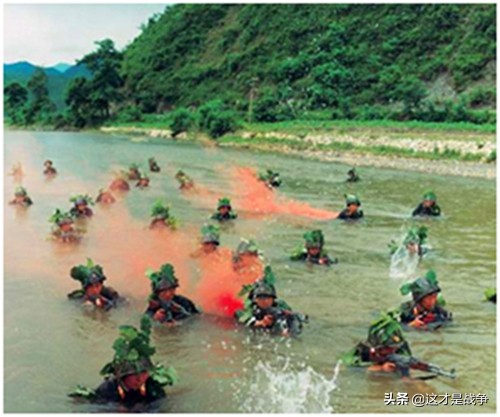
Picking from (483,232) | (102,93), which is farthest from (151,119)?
(483,232)

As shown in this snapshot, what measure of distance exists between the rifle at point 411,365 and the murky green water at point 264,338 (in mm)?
148

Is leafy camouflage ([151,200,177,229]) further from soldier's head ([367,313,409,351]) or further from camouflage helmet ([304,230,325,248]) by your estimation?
soldier's head ([367,313,409,351])

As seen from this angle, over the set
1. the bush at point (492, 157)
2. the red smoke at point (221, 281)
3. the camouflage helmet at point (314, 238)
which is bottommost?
the red smoke at point (221, 281)

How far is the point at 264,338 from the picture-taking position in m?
9.67

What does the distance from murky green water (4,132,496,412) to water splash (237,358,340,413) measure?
0.02 metres

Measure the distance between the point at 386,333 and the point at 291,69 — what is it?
71.4 m

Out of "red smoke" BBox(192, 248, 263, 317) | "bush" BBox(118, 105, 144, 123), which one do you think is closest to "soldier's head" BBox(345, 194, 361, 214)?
"red smoke" BBox(192, 248, 263, 317)

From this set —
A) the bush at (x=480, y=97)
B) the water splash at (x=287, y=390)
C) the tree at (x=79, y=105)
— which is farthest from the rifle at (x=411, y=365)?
the tree at (x=79, y=105)

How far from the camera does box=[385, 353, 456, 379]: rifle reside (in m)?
8.20

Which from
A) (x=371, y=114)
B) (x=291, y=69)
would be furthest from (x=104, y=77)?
(x=371, y=114)

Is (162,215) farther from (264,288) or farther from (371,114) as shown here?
(371,114)

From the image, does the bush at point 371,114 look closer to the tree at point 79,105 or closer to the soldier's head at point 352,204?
the tree at point 79,105

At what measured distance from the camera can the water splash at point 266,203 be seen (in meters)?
21.1

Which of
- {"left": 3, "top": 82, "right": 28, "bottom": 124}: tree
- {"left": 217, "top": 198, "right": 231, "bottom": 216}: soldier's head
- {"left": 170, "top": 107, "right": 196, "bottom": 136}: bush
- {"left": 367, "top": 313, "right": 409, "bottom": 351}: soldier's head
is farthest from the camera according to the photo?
{"left": 3, "top": 82, "right": 28, "bottom": 124}: tree
